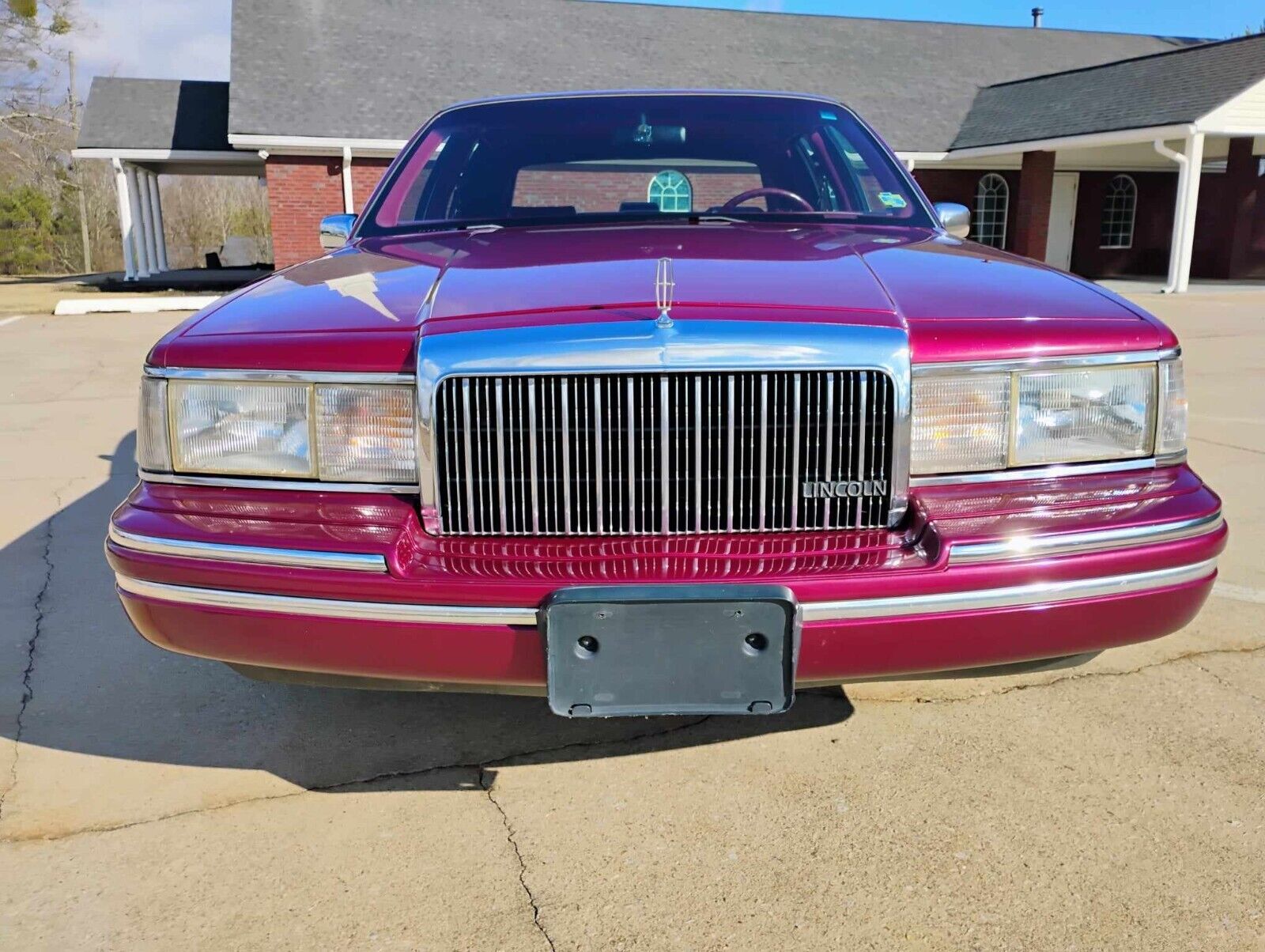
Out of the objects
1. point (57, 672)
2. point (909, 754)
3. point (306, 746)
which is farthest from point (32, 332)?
point (909, 754)

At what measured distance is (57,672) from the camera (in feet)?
9.25

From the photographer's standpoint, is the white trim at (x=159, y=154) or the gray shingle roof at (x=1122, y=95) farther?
the white trim at (x=159, y=154)

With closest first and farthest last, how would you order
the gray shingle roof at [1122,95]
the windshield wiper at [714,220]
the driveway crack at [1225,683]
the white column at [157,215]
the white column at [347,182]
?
1. the driveway crack at [1225,683]
2. the windshield wiper at [714,220]
3. the gray shingle roof at [1122,95]
4. the white column at [347,182]
5. the white column at [157,215]

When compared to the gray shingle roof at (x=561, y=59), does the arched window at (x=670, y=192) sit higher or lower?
lower

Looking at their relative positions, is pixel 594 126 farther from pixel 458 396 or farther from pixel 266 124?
pixel 266 124

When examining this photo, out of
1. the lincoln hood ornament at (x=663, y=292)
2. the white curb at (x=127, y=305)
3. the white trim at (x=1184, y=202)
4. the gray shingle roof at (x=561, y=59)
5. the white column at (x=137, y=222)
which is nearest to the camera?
the lincoln hood ornament at (x=663, y=292)

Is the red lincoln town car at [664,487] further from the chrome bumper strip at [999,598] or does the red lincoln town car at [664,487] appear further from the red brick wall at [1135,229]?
the red brick wall at [1135,229]

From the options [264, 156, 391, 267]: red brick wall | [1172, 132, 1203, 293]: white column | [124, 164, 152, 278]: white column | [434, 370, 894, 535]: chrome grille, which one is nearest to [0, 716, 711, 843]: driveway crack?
[434, 370, 894, 535]: chrome grille

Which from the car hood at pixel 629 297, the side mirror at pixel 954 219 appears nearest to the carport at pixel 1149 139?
the side mirror at pixel 954 219

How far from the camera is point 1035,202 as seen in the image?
67.8 ft

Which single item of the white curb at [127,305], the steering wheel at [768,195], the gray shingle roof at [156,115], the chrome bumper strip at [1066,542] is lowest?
the white curb at [127,305]

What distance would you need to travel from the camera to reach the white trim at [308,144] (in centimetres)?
1686

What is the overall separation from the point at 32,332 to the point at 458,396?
13.1m

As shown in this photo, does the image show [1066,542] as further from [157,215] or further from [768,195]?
[157,215]
